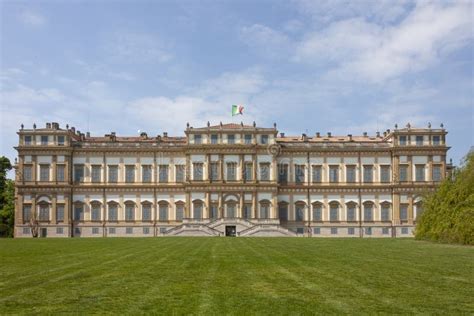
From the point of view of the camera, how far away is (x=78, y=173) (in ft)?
202

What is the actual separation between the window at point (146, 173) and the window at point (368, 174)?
24901mm

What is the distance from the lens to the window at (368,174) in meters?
62.4

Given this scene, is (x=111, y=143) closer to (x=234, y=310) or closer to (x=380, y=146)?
(x=380, y=146)

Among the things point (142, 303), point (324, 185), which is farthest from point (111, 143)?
point (142, 303)

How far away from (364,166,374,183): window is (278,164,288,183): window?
9173mm

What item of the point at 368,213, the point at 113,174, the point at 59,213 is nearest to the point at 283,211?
the point at 368,213

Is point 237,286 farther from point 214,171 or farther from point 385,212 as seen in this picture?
point 385,212

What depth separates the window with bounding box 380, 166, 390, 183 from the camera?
62.2 m

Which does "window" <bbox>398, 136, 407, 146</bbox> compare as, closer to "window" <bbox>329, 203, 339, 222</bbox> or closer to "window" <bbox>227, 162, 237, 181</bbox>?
"window" <bbox>329, 203, 339, 222</bbox>

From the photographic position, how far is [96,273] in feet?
52.0

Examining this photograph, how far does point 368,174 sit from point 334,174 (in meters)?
3.94

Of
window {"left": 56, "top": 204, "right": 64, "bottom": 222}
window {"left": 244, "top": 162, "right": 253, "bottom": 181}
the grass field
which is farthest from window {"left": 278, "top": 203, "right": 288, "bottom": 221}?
the grass field

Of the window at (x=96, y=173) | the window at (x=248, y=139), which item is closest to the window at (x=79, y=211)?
the window at (x=96, y=173)

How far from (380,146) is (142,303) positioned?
180 ft
